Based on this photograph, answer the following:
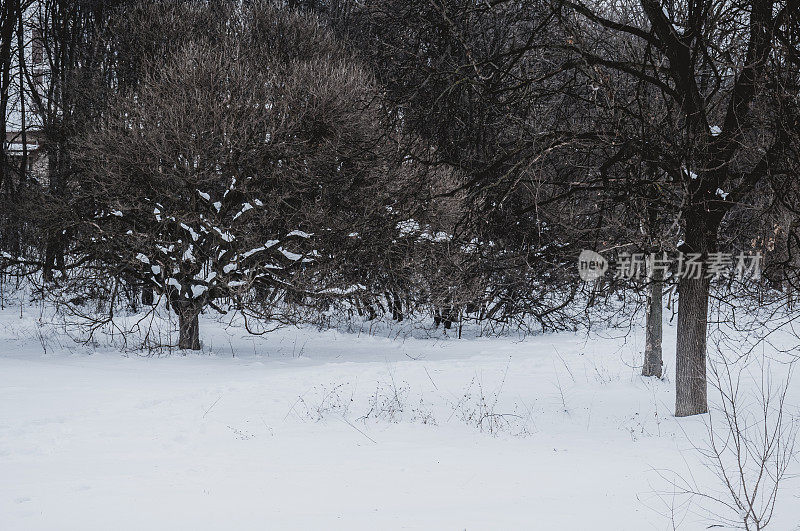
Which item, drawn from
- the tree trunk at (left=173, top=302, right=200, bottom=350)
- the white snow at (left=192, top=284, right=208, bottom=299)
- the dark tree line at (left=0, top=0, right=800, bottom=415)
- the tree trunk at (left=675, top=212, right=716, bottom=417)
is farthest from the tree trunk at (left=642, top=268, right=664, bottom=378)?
the tree trunk at (left=173, top=302, right=200, bottom=350)

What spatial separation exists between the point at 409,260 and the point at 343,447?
8037 millimetres

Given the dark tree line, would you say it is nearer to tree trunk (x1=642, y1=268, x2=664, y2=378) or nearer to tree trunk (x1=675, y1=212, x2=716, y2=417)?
tree trunk (x1=642, y1=268, x2=664, y2=378)

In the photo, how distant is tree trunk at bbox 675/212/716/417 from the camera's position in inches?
310

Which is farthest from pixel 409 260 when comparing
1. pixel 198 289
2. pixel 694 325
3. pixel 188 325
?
Answer: pixel 694 325

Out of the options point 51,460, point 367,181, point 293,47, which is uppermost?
point 293,47

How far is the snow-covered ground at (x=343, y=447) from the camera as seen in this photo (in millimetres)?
5230

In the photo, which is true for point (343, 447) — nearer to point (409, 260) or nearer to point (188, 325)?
point (409, 260)

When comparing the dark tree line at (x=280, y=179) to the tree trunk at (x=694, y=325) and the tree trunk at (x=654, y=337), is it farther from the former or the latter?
the tree trunk at (x=694, y=325)

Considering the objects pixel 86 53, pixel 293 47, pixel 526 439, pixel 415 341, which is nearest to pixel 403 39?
pixel 526 439

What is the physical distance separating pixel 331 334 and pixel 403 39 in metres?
11.7

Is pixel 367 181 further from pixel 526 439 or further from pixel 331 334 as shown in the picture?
pixel 526 439

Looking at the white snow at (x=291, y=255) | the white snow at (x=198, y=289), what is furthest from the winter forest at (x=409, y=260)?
the white snow at (x=198, y=289)

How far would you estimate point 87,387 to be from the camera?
10273 mm

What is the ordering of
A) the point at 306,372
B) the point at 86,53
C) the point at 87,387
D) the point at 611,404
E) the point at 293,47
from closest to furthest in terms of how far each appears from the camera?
the point at 611,404, the point at 87,387, the point at 306,372, the point at 293,47, the point at 86,53
